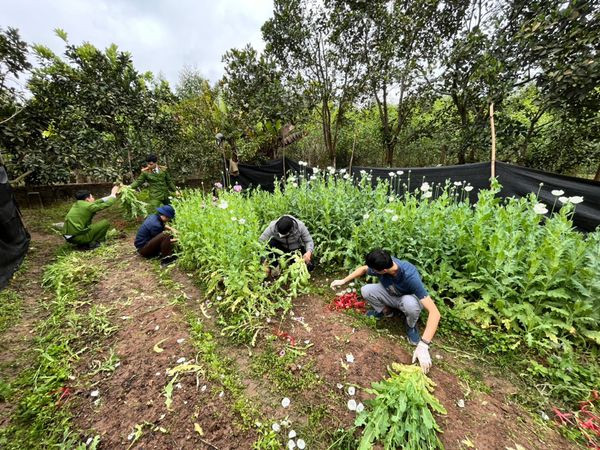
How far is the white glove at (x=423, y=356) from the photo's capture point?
84.1 inches

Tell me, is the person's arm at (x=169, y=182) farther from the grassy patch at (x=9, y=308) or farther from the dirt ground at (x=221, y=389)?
the dirt ground at (x=221, y=389)

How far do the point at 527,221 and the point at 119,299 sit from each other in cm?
521

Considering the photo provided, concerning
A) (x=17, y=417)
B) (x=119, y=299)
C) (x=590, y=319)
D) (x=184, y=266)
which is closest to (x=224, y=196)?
(x=184, y=266)

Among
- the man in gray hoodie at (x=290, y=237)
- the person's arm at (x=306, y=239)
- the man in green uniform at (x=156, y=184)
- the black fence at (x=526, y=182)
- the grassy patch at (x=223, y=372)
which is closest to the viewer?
the grassy patch at (x=223, y=372)

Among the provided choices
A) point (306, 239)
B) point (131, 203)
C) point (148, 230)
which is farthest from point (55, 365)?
point (131, 203)

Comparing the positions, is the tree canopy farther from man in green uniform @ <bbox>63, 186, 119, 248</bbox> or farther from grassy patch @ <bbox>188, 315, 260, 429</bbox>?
grassy patch @ <bbox>188, 315, 260, 429</bbox>

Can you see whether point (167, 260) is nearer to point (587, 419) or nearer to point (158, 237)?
point (158, 237)

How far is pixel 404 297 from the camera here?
2535 millimetres

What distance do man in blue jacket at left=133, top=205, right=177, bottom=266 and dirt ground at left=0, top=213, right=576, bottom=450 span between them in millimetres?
1436

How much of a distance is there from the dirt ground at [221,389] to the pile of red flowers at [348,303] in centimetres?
12

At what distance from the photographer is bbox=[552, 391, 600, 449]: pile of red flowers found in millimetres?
1743

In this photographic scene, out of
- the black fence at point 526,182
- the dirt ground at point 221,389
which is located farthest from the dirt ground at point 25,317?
the black fence at point 526,182

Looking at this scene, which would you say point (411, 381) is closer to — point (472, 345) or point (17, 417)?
point (472, 345)

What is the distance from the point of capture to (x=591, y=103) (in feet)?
15.8
